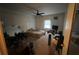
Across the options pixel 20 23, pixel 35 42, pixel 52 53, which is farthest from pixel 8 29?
pixel 52 53

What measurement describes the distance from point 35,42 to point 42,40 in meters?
0.09

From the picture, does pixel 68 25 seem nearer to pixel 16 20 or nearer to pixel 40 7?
pixel 40 7

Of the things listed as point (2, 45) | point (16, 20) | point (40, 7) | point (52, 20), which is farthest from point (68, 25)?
point (2, 45)

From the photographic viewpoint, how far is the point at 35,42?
4.27 ft

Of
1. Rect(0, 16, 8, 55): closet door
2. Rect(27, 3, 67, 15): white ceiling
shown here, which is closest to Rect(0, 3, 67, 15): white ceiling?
Rect(27, 3, 67, 15): white ceiling

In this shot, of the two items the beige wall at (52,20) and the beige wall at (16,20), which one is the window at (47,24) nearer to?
the beige wall at (52,20)

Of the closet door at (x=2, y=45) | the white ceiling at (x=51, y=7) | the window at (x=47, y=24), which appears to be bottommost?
the closet door at (x=2, y=45)

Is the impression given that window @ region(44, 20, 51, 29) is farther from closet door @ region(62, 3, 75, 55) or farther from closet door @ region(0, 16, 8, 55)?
closet door @ region(0, 16, 8, 55)

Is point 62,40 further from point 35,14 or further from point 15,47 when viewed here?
point 15,47

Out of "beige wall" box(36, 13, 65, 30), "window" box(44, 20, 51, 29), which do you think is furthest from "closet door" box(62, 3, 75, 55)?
"window" box(44, 20, 51, 29)

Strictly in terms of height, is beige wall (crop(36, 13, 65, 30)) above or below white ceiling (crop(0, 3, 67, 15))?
below

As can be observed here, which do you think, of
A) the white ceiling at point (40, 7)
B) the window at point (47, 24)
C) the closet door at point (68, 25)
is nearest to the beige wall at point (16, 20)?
the white ceiling at point (40, 7)

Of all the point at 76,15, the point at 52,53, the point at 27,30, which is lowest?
the point at 52,53

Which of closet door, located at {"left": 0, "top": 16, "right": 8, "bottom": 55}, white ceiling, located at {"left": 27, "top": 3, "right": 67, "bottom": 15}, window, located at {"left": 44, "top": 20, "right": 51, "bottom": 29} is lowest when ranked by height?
closet door, located at {"left": 0, "top": 16, "right": 8, "bottom": 55}
